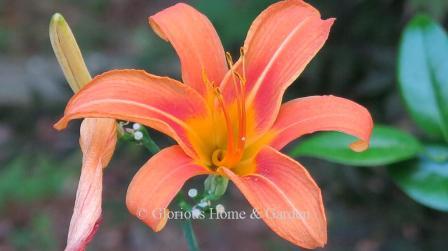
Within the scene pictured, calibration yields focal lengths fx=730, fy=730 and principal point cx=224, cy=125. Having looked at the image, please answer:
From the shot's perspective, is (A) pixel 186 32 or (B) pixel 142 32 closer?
(A) pixel 186 32

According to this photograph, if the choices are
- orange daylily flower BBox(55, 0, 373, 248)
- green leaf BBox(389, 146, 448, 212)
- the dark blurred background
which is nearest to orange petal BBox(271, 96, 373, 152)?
orange daylily flower BBox(55, 0, 373, 248)

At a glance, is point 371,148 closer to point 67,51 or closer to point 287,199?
point 287,199

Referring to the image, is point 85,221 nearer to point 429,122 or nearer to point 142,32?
point 429,122

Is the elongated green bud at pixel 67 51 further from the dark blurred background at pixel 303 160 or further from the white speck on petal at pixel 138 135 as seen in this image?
the dark blurred background at pixel 303 160

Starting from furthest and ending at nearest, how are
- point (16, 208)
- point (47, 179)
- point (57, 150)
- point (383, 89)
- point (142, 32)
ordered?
point (142, 32) → point (16, 208) → point (47, 179) → point (57, 150) → point (383, 89)

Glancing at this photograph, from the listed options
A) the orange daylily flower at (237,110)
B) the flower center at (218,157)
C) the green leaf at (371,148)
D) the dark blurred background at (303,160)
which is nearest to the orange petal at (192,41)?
the orange daylily flower at (237,110)

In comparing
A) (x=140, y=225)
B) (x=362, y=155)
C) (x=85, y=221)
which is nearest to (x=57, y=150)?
(x=140, y=225)

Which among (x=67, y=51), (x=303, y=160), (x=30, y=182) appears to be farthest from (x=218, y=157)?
(x=30, y=182)
